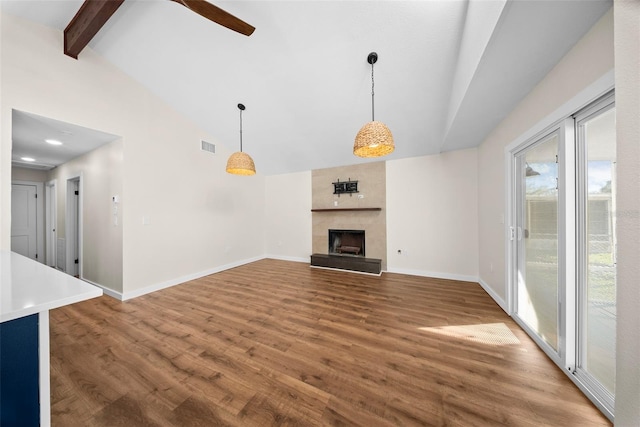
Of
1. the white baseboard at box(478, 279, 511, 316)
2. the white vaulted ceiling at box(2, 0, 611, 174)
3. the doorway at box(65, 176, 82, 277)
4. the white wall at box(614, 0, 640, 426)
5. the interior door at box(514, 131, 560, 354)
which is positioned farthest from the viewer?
the doorway at box(65, 176, 82, 277)

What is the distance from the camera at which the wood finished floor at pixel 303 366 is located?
1243mm

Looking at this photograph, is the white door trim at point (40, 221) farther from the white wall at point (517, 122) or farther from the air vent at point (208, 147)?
the white wall at point (517, 122)

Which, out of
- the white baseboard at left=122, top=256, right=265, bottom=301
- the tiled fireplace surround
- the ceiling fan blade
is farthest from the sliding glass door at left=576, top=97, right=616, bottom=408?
the white baseboard at left=122, top=256, right=265, bottom=301

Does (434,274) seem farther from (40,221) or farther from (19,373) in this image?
(40,221)

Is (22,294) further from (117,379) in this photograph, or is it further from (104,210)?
(104,210)

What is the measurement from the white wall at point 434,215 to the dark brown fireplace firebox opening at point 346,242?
2.07 feet

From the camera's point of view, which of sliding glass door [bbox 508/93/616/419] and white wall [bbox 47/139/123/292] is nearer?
sliding glass door [bbox 508/93/616/419]

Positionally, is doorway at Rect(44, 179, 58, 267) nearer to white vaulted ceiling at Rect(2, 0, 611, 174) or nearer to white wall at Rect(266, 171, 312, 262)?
white vaulted ceiling at Rect(2, 0, 611, 174)

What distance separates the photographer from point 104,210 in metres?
3.19

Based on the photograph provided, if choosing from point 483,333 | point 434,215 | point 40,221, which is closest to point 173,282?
point 40,221

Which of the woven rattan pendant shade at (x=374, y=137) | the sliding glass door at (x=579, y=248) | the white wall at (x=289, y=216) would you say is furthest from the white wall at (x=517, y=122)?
the white wall at (x=289, y=216)

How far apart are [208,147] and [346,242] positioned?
3563mm

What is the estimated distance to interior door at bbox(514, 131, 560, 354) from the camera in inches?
70.1

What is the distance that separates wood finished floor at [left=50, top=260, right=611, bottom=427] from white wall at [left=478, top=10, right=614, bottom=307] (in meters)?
0.70
